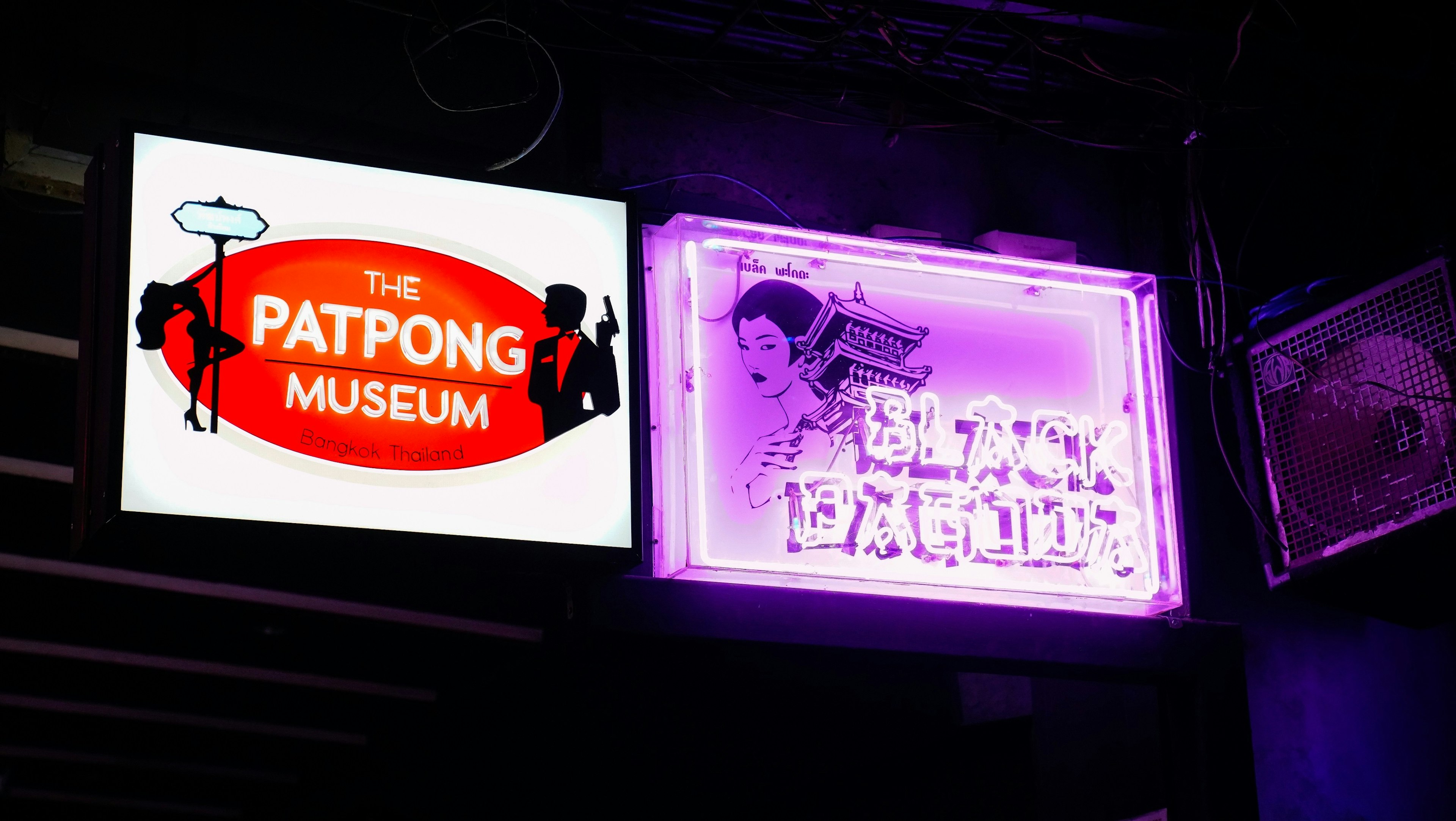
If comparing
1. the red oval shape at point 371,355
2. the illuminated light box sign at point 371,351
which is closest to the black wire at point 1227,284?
the illuminated light box sign at point 371,351

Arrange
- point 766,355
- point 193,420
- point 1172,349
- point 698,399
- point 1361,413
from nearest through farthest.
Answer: point 193,420
point 698,399
point 766,355
point 1361,413
point 1172,349

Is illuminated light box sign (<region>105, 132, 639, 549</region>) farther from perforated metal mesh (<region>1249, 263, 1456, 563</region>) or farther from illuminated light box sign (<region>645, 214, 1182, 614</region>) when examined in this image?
perforated metal mesh (<region>1249, 263, 1456, 563</region>)

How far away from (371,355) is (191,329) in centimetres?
52

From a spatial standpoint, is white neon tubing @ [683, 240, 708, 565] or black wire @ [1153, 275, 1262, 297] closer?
white neon tubing @ [683, 240, 708, 565]

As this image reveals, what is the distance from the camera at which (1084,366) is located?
18.4ft

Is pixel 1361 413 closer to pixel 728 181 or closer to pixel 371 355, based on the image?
pixel 728 181

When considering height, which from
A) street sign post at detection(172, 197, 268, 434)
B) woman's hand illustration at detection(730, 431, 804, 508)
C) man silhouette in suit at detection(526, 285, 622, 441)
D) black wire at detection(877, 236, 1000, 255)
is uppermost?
black wire at detection(877, 236, 1000, 255)

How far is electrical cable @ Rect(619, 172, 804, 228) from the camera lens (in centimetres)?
545

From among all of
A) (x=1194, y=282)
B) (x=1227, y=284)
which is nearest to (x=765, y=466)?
(x=1194, y=282)

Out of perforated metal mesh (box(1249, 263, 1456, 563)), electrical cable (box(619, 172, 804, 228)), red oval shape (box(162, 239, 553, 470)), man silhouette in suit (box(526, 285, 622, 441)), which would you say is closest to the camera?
red oval shape (box(162, 239, 553, 470))

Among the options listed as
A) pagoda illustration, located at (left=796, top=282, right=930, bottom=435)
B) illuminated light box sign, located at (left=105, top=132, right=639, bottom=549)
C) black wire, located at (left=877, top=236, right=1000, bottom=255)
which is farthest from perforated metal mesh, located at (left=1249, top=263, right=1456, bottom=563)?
illuminated light box sign, located at (left=105, top=132, right=639, bottom=549)

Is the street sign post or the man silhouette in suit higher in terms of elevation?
the street sign post

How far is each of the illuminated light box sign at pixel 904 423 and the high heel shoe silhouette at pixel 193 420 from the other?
1.52 m

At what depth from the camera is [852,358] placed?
5293mm
